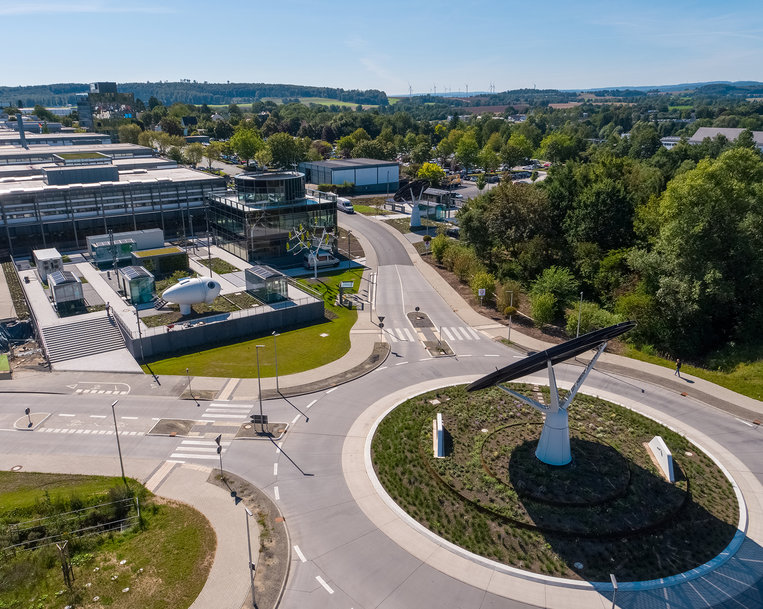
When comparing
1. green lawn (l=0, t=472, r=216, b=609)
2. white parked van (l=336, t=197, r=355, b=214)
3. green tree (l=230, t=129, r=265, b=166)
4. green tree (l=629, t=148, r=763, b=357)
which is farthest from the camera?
green tree (l=230, t=129, r=265, b=166)

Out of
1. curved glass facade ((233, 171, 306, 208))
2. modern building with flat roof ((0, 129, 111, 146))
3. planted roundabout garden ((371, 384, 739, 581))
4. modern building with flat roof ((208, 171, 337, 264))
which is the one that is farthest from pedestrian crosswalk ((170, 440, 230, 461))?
modern building with flat roof ((0, 129, 111, 146))

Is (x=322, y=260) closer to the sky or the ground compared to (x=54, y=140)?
closer to the ground

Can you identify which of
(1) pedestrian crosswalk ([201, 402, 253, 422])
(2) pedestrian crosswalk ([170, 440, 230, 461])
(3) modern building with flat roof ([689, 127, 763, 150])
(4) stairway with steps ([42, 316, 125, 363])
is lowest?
(2) pedestrian crosswalk ([170, 440, 230, 461])

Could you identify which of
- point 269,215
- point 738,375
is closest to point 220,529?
point 738,375

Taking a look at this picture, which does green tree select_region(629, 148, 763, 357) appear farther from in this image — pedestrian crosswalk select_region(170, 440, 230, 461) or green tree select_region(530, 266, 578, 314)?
pedestrian crosswalk select_region(170, 440, 230, 461)

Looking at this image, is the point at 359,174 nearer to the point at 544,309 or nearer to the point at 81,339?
the point at 544,309

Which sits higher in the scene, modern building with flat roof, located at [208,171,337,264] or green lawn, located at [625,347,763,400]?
modern building with flat roof, located at [208,171,337,264]

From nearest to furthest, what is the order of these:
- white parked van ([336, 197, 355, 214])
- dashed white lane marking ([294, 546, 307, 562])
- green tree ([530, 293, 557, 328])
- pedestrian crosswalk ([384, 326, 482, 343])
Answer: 1. dashed white lane marking ([294, 546, 307, 562])
2. pedestrian crosswalk ([384, 326, 482, 343])
3. green tree ([530, 293, 557, 328])
4. white parked van ([336, 197, 355, 214])
